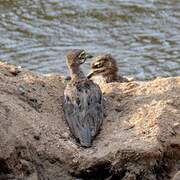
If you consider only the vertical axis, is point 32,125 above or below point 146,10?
above

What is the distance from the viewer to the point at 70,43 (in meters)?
15.7

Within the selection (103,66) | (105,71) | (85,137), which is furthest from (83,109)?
(103,66)

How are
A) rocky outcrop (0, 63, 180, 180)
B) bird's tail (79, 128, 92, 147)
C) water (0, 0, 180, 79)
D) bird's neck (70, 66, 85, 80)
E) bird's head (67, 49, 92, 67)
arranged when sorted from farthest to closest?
water (0, 0, 180, 79)
bird's head (67, 49, 92, 67)
bird's neck (70, 66, 85, 80)
bird's tail (79, 128, 92, 147)
rocky outcrop (0, 63, 180, 180)

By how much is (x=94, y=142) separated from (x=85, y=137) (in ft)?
0.34

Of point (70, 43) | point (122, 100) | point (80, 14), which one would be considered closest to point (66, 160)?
point (122, 100)

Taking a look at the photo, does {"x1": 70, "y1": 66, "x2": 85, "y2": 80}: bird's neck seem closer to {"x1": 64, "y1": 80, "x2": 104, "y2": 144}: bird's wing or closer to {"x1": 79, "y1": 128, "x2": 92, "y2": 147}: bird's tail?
{"x1": 64, "y1": 80, "x2": 104, "y2": 144}: bird's wing

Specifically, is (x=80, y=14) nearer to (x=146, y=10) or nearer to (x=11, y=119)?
(x=146, y=10)

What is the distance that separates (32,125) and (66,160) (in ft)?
1.87

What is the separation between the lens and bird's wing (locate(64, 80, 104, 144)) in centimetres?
904

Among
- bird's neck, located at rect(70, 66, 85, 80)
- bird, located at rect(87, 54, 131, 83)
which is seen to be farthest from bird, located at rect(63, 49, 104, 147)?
bird, located at rect(87, 54, 131, 83)

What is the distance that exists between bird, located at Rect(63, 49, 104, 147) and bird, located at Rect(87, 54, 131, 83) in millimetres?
1718

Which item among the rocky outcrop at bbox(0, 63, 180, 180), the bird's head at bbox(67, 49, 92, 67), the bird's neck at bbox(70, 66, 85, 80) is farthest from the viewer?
the bird's head at bbox(67, 49, 92, 67)

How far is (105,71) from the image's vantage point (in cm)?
1195

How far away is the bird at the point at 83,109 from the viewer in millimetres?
9008
